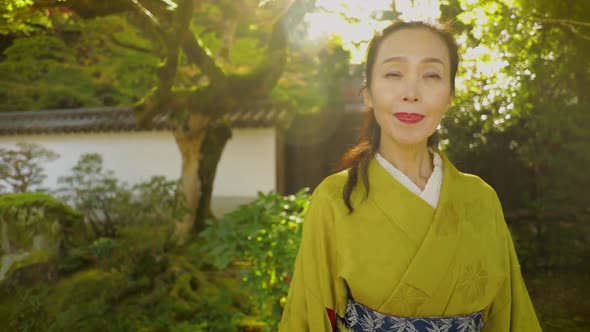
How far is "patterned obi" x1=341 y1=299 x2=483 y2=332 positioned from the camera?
1978 millimetres

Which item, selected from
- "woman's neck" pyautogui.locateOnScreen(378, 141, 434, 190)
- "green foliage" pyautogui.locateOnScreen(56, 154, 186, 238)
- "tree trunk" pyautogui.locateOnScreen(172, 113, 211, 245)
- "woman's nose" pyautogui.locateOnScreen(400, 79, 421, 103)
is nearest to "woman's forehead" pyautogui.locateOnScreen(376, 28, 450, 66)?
"woman's nose" pyautogui.locateOnScreen(400, 79, 421, 103)

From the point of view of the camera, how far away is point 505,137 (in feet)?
23.1

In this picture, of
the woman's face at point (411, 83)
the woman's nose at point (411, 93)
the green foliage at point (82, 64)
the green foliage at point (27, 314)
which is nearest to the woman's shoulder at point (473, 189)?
the woman's face at point (411, 83)

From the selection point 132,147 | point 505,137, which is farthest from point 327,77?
point 505,137

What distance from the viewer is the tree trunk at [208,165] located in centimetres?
843

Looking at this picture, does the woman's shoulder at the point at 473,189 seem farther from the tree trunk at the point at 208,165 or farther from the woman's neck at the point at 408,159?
the tree trunk at the point at 208,165

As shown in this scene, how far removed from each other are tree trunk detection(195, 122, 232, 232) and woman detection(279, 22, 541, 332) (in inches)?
254

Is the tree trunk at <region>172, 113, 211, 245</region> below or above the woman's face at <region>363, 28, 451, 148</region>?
below

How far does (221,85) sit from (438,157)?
226 inches

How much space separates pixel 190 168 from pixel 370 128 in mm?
6475

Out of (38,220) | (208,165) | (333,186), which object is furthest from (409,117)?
(208,165)

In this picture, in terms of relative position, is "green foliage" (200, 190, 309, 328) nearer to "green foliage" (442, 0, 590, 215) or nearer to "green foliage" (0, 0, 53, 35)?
"green foliage" (442, 0, 590, 215)

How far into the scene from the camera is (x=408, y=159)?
2178mm

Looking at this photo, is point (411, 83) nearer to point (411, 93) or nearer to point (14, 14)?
point (411, 93)
